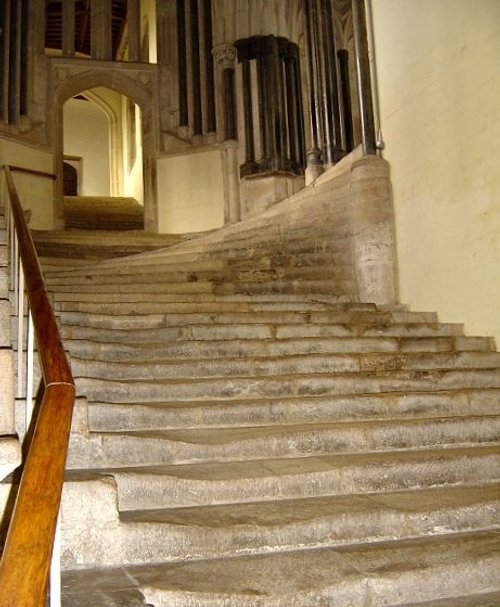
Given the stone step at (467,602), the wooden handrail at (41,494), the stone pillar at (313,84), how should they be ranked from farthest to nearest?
the stone pillar at (313,84) < the stone step at (467,602) < the wooden handrail at (41,494)

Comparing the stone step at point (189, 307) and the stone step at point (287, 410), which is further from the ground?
the stone step at point (189, 307)

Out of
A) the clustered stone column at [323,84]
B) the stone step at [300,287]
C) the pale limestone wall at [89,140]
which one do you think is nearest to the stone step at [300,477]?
the stone step at [300,287]

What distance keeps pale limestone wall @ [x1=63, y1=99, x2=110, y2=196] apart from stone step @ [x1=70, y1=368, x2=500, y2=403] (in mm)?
13320

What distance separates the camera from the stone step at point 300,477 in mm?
2314

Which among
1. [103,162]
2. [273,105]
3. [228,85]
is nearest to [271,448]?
[273,105]

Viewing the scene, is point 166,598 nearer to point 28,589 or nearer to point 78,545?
point 78,545

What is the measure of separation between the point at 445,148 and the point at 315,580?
140 inches

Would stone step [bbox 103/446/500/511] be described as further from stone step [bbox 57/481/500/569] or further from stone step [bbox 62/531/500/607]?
stone step [bbox 62/531/500/607]

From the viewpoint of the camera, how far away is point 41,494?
1.21 metres

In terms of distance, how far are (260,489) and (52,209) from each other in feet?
27.5

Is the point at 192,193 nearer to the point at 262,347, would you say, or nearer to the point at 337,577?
the point at 262,347

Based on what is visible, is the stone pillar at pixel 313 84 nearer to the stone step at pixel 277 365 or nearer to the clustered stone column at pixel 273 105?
the clustered stone column at pixel 273 105

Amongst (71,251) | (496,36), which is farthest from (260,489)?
(71,251)

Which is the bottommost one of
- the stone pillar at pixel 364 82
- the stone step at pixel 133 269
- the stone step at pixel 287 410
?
the stone step at pixel 287 410
